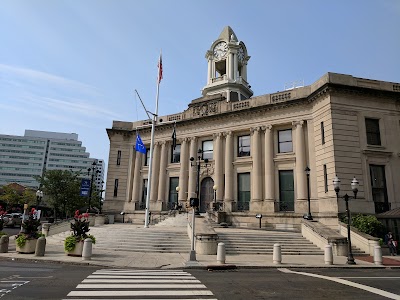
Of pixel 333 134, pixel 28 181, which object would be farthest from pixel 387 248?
pixel 28 181

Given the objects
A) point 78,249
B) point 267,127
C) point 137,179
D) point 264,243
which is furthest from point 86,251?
point 137,179

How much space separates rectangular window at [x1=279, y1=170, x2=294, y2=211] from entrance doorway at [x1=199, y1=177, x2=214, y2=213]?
778cm

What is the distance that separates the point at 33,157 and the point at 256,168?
519 ft

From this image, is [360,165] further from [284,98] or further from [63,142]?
[63,142]

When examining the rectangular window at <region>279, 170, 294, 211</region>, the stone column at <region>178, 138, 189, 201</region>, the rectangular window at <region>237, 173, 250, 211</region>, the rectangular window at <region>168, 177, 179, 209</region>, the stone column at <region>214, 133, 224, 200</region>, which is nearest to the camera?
the rectangular window at <region>279, 170, 294, 211</region>

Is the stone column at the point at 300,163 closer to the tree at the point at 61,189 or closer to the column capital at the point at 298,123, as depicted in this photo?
the column capital at the point at 298,123

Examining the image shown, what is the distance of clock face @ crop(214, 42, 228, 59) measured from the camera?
142ft

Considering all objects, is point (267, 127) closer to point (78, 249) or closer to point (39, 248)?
point (78, 249)

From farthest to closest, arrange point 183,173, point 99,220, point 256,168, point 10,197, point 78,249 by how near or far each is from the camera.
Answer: point 10,197
point 183,173
point 99,220
point 256,168
point 78,249

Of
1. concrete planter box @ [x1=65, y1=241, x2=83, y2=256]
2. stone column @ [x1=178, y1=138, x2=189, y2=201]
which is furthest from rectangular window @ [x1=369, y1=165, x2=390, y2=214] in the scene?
concrete planter box @ [x1=65, y1=241, x2=83, y2=256]

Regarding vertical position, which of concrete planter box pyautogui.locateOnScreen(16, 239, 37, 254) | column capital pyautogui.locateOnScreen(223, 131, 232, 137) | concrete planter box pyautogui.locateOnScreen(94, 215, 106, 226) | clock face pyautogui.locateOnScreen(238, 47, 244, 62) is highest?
clock face pyautogui.locateOnScreen(238, 47, 244, 62)

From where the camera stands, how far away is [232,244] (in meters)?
20.4

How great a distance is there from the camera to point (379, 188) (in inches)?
1017

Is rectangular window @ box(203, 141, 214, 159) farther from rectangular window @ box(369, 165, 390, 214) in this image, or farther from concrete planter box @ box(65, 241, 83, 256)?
concrete planter box @ box(65, 241, 83, 256)
